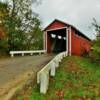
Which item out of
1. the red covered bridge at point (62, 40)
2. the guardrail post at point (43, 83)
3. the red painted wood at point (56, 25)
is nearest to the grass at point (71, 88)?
the guardrail post at point (43, 83)

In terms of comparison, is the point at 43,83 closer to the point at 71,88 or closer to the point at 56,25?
the point at 71,88

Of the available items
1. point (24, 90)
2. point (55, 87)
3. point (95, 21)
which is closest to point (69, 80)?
point (55, 87)

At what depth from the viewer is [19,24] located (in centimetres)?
3697

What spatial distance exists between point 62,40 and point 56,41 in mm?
1837

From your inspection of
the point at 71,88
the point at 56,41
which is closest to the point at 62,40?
the point at 56,41

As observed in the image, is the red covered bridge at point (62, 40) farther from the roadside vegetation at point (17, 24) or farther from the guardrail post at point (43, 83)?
the guardrail post at point (43, 83)

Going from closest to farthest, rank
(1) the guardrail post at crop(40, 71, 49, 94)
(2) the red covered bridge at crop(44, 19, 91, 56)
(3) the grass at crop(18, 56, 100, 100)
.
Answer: (3) the grass at crop(18, 56, 100, 100) → (1) the guardrail post at crop(40, 71, 49, 94) → (2) the red covered bridge at crop(44, 19, 91, 56)

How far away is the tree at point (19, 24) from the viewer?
34.8 meters

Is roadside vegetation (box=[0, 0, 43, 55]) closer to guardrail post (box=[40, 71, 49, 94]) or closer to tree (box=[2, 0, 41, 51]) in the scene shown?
tree (box=[2, 0, 41, 51])

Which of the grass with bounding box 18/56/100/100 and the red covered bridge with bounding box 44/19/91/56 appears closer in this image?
the grass with bounding box 18/56/100/100

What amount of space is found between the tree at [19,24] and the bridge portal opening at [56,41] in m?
4.43

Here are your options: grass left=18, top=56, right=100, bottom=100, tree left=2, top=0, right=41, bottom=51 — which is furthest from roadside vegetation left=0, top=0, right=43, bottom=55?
grass left=18, top=56, right=100, bottom=100

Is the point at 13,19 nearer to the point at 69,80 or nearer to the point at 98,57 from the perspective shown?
the point at 98,57

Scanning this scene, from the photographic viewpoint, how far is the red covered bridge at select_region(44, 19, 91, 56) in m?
29.2
